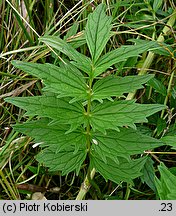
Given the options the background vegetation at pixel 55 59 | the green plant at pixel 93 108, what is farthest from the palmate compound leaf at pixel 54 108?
the background vegetation at pixel 55 59

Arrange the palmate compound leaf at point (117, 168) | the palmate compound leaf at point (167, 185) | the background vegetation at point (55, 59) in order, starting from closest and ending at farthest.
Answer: the palmate compound leaf at point (167, 185), the palmate compound leaf at point (117, 168), the background vegetation at point (55, 59)

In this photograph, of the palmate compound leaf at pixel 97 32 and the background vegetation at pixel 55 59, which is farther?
the background vegetation at pixel 55 59

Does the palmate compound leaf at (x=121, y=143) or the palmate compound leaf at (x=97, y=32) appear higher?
the palmate compound leaf at (x=97, y=32)

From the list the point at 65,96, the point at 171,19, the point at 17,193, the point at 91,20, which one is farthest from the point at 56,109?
the point at 171,19

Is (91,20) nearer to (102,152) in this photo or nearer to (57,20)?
(102,152)

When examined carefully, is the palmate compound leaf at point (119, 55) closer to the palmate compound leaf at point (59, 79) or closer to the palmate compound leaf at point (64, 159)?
the palmate compound leaf at point (59, 79)

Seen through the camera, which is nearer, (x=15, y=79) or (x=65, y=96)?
(x=65, y=96)
